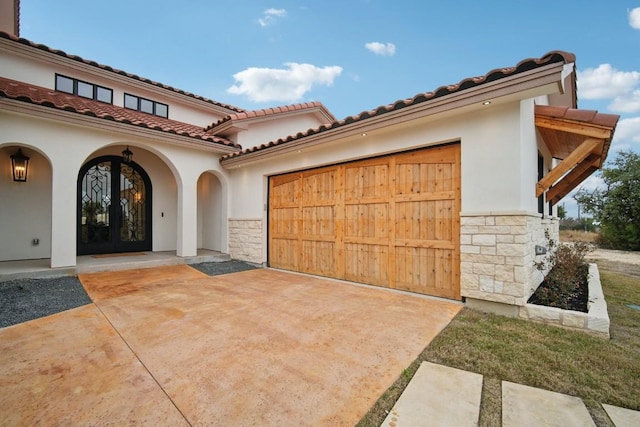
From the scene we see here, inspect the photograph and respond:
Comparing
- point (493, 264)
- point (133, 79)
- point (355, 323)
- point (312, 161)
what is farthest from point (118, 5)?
point (493, 264)

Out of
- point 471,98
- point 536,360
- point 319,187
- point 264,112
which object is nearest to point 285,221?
point 319,187

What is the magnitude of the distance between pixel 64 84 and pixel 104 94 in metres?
1.01

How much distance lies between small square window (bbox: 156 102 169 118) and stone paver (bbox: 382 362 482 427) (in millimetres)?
11955

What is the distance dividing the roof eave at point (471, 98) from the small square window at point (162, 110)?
7.43 metres

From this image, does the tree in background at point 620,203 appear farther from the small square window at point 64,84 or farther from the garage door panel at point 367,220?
the small square window at point 64,84

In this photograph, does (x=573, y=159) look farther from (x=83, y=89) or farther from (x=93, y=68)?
(x=83, y=89)

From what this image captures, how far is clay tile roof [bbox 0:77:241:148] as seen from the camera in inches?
233

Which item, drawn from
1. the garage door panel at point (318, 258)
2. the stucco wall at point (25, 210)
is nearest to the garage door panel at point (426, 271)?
the garage door panel at point (318, 258)

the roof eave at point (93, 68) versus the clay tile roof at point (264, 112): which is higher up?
the roof eave at point (93, 68)

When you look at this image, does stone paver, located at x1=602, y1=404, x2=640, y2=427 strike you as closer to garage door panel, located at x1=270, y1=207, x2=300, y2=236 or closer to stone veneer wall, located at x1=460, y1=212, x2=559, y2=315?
stone veneer wall, located at x1=460, y1=212, x2=559, y2=315

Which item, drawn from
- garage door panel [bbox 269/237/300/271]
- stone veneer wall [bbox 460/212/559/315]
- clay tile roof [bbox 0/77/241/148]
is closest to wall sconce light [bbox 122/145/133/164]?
clay tile roof [bbox 0/77/241/148]

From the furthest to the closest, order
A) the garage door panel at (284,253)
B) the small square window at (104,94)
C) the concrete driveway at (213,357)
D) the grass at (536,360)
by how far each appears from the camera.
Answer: the small square window at (104,94)
the garage door panel at (284,253)
the grass at (536,360)
the concrete driveway at (213,357)

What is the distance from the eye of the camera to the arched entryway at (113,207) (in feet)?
27.5

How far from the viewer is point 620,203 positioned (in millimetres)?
15281
